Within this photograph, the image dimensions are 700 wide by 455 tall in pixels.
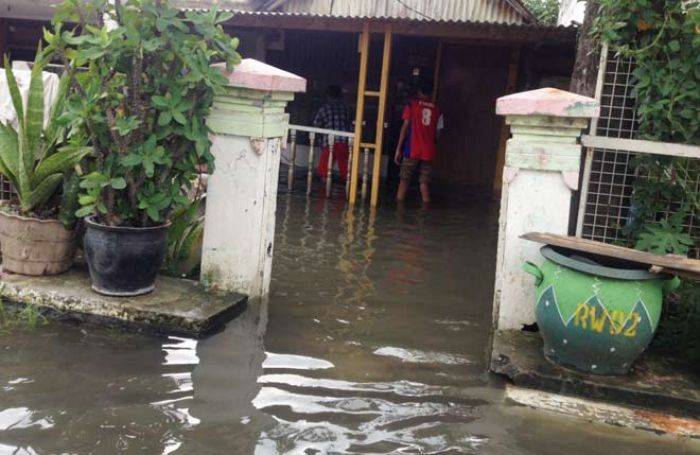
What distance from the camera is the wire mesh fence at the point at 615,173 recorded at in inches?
190

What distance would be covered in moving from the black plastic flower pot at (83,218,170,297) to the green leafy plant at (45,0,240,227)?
0.12m

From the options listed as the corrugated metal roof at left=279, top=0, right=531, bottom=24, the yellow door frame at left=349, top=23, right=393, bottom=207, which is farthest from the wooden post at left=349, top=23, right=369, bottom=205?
the corrugated metal roof at left=279, top=0, right=531, bottom=24

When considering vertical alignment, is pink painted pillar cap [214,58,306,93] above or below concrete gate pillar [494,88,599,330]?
above

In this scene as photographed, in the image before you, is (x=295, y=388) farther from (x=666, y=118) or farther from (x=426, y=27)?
(x=426, y=27)

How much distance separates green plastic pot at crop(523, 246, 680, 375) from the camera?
390 centimetres

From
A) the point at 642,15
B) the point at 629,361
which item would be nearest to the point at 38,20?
the point at 642,15

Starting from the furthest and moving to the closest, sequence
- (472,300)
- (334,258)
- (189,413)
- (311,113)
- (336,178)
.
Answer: (311,113)
(336,178)
(334,258)
(472,300)
(189,413)

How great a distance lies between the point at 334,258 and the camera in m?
7.13

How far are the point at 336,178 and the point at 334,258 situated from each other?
5.70 metres

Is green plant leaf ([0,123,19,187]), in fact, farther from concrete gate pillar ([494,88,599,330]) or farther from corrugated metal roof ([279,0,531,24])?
corrugated metal roof ([279,0,531,24])

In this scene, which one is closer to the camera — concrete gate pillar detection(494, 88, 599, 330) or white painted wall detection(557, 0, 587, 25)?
concrete gate pillar detection(494, 88, 599, 330)

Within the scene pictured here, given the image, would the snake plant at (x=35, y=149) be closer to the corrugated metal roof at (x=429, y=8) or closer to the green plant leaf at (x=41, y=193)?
the green plant leaf at (x=41, y=193)

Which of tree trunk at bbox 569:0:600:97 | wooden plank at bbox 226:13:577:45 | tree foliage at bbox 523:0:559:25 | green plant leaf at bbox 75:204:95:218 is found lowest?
green plant leaf at bbox 75:204:95:218

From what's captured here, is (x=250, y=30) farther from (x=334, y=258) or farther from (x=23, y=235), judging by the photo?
(x=23, y=235)
